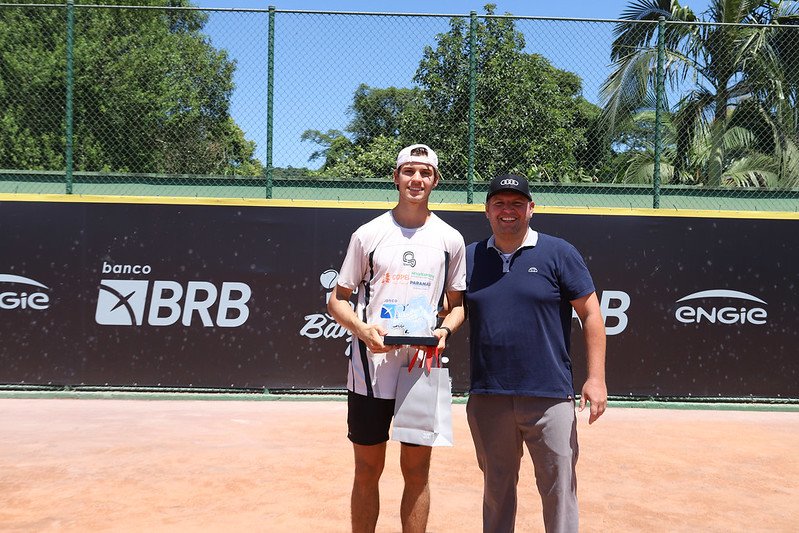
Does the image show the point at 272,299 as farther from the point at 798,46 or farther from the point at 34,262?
the point at 798,46

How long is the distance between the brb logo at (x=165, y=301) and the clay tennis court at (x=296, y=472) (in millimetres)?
928

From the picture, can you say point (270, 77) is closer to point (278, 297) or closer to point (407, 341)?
point (278, 297)

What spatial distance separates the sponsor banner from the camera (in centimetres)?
859

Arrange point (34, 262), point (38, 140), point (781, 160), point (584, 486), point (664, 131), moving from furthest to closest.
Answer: point (38, 140) < point (781, 160) < point (664, 131) < point (34, 262) < point (584, 486)

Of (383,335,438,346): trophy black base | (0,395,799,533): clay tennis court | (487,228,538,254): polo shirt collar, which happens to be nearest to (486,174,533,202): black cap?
(487,228,538,254): polo shirt collar

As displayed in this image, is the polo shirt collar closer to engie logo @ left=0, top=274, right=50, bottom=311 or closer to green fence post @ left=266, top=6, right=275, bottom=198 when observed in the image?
green fence post @ left=266, top=6, right=275, bottom=198

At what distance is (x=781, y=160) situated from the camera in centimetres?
976

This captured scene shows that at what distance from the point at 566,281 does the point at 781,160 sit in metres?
7.54

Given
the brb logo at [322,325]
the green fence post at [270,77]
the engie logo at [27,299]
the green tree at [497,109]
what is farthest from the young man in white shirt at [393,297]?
the engie logo at [27,299]

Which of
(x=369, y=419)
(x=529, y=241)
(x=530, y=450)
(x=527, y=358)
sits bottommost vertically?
(x=530, y=450)

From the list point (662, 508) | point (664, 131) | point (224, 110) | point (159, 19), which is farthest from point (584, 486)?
point (159, 19)

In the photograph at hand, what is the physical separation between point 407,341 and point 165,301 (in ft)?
19.1

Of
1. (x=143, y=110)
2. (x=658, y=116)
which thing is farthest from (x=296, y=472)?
(x=143, y=110)

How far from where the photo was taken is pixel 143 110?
9891 mm
